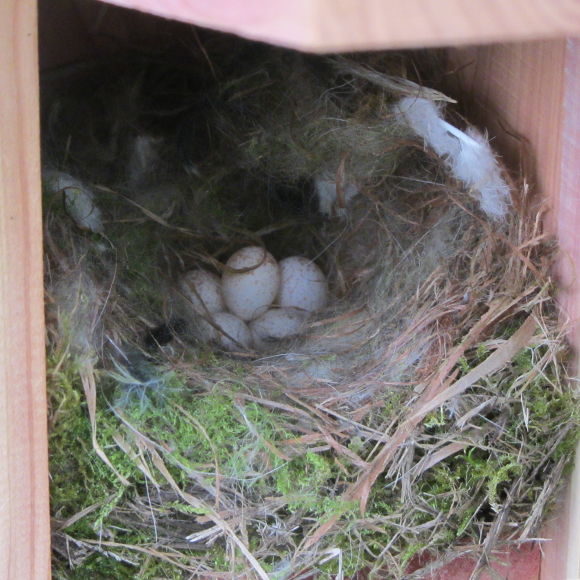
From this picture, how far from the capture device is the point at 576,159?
76cm

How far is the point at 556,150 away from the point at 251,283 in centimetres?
58

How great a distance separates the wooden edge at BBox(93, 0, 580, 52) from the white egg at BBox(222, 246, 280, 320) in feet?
2.53

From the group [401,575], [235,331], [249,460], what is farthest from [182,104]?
[401,575]

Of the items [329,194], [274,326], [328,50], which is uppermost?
[328,50]

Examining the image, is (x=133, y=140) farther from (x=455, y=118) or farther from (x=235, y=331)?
(x=455, y=118)

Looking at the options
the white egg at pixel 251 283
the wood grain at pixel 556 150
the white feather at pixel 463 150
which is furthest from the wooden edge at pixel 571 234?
the white egg at pixel 251 283

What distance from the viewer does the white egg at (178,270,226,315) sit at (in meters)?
1.13

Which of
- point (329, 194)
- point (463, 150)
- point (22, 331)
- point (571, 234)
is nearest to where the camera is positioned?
point (22, 331)

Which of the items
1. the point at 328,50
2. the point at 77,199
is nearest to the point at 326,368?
the point at 77,199

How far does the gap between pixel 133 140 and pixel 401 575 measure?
3.11 feet

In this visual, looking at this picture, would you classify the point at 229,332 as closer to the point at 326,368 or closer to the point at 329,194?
the point at 326,368

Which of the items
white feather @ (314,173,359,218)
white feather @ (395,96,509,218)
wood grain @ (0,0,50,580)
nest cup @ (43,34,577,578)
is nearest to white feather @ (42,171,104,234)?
nest cup @ (43,34,577,578)

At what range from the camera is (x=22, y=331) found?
65 centimetres

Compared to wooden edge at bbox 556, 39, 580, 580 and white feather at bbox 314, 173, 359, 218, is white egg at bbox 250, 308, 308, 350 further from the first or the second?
wooden edge at bbox 556, 39, 580, 580
